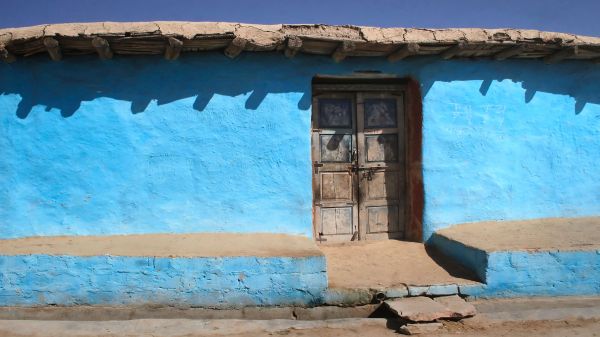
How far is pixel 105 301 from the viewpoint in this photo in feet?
15.6

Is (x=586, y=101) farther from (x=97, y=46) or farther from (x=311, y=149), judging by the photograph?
(x=97, y=46)

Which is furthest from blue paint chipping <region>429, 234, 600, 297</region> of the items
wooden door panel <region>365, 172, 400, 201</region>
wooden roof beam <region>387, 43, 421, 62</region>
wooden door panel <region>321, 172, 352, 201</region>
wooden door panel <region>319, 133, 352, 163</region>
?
wooden roof beam <region>387, 43, 421, 62</region>

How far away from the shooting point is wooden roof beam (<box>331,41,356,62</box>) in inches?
212

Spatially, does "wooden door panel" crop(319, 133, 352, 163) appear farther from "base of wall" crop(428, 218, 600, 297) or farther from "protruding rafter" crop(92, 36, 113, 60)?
"protruding rafter" crop(92, 36, 113, 60)

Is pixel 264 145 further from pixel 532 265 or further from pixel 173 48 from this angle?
pixel 532 265

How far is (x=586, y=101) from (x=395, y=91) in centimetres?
257

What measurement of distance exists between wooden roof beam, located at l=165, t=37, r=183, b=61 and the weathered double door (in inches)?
70.8

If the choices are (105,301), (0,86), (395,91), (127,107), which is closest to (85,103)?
(127,107)

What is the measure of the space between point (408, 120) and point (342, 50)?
4.76ft

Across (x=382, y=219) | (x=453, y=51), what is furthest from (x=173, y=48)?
(x=382, y=219)

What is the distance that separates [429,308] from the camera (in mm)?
4672

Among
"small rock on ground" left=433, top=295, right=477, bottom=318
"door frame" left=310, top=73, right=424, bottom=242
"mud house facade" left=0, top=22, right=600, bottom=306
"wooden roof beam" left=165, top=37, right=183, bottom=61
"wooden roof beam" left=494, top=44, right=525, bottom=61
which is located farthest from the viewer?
"door frame" left=310, top=73, right=424, bottom=242

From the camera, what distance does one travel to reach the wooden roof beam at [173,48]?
198 inches

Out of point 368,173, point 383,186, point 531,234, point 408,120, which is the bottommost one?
point 531,234
